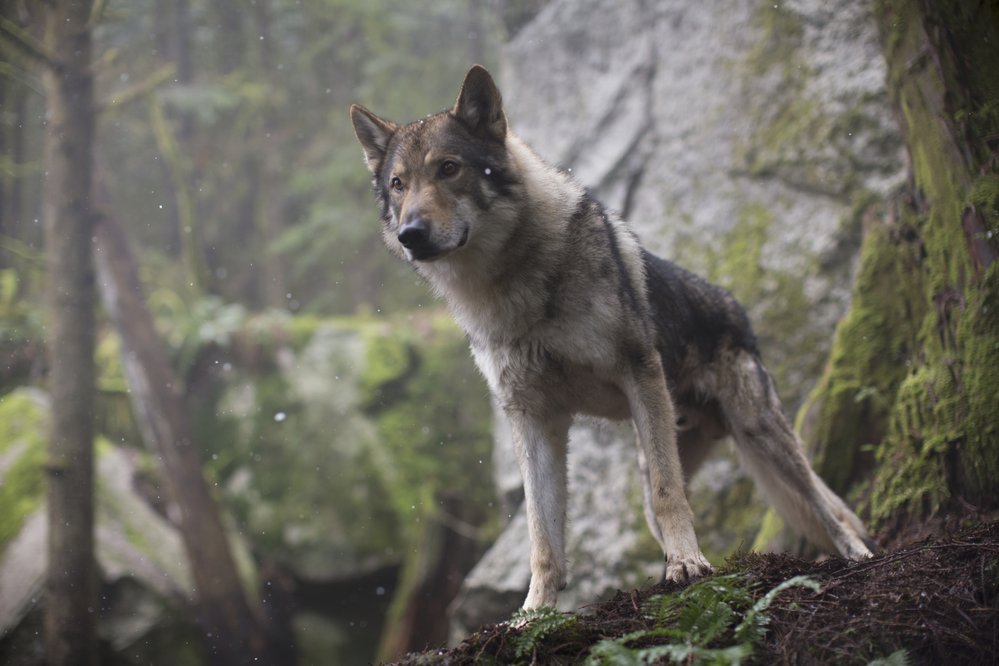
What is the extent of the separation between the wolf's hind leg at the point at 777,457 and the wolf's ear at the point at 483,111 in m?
2.08

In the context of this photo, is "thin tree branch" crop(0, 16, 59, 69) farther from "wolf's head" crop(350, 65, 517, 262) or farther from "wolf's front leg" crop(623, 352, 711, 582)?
"wolf's front leg" crop(623, 352, 711, 582)

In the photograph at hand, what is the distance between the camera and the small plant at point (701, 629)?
102 inches

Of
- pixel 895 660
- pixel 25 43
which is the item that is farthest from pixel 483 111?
pixel 25 43

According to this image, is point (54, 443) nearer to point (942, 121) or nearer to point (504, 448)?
point (504, 448)

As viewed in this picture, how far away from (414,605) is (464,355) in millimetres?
3741

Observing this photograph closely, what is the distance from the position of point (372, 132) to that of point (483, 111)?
2.30 feet

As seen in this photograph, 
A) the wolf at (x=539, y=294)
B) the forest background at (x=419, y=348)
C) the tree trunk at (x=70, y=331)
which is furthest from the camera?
the tree trunk at (x=70, y=331)

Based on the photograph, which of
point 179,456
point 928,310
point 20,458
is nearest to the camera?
point 928,310

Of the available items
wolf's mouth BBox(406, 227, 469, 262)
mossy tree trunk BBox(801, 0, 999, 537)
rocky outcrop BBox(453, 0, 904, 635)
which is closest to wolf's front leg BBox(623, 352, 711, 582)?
wolf's mouth BBox(406, 227, 469, 262)

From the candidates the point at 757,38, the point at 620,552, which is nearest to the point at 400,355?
the point at 620,552

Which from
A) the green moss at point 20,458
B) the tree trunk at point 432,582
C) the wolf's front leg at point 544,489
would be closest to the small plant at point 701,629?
the wolf's front leg at point 544,489

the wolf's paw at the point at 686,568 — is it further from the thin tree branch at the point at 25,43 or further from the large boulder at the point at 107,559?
the thin tree branch at the point at 25,43

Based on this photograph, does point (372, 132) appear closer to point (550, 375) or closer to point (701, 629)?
point (550, 375)

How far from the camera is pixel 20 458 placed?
1020 centimetres
